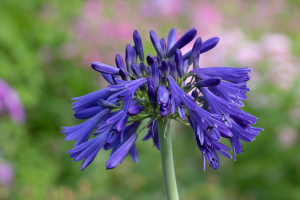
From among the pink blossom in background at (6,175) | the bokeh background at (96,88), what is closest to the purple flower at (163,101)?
the bokeh background at (96,88)

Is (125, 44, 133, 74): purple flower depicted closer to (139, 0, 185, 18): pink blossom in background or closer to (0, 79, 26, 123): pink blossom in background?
(0, 79, 26, 123): pink blossom in background

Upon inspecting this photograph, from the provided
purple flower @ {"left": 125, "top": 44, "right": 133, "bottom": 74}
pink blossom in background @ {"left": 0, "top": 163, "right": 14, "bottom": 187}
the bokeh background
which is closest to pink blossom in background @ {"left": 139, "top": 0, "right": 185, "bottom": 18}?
the bokeh background

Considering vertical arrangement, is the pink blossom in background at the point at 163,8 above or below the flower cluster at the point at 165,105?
above

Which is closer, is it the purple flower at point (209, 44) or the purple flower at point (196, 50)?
the purple flower at point (196, 50)

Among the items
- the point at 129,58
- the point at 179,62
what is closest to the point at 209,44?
the point at 179,62

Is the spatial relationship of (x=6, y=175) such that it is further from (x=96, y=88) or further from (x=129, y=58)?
(x=129, y=58)

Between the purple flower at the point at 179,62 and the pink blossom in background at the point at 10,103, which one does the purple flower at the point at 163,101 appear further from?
the pink blossom in background at the point at 10,103

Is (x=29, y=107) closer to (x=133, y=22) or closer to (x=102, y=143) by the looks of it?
(x=133, y=22)
